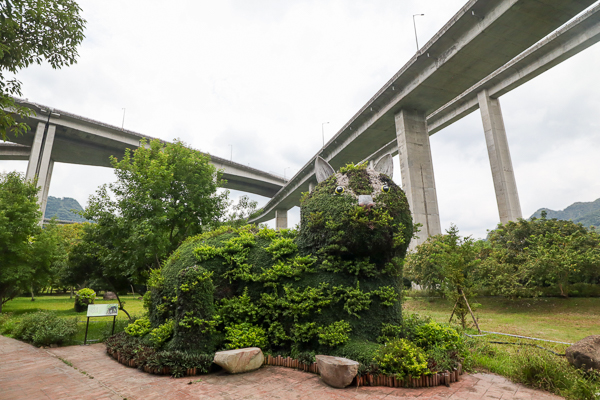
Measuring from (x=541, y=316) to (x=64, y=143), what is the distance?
138 feet

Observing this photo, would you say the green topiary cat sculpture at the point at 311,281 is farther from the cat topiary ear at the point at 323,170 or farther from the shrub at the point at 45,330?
the shrub at the point at 45,330

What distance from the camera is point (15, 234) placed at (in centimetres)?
1455

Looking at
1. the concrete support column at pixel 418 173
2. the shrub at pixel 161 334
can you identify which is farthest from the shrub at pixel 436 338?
the concrete support column at pixel 418 173

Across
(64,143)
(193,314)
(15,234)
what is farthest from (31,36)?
(64,143)

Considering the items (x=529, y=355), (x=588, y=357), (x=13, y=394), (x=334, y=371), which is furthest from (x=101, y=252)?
(x=588, y=357)

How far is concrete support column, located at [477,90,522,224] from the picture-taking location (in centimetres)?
2352

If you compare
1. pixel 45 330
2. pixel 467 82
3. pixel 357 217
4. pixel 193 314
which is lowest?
pixel 45 330

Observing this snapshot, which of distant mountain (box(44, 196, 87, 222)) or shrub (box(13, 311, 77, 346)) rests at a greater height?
distant mountain (box(44, 196, 87, 222))

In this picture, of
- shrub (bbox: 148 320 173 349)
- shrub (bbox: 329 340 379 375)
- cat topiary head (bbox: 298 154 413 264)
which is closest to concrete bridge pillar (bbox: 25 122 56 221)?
shrub (bbox: 148 320 173 349)

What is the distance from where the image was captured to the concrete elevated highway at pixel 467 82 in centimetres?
1546

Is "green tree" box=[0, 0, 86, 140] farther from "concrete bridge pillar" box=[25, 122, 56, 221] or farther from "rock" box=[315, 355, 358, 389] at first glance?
"concrete bridge pillar" box=[25, 122, 56, 221]

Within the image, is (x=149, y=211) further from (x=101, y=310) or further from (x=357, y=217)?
(x=357, y=217)

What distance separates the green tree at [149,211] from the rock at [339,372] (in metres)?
7.13

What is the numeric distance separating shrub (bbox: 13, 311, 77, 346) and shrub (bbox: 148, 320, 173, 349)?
4617 millimetres
